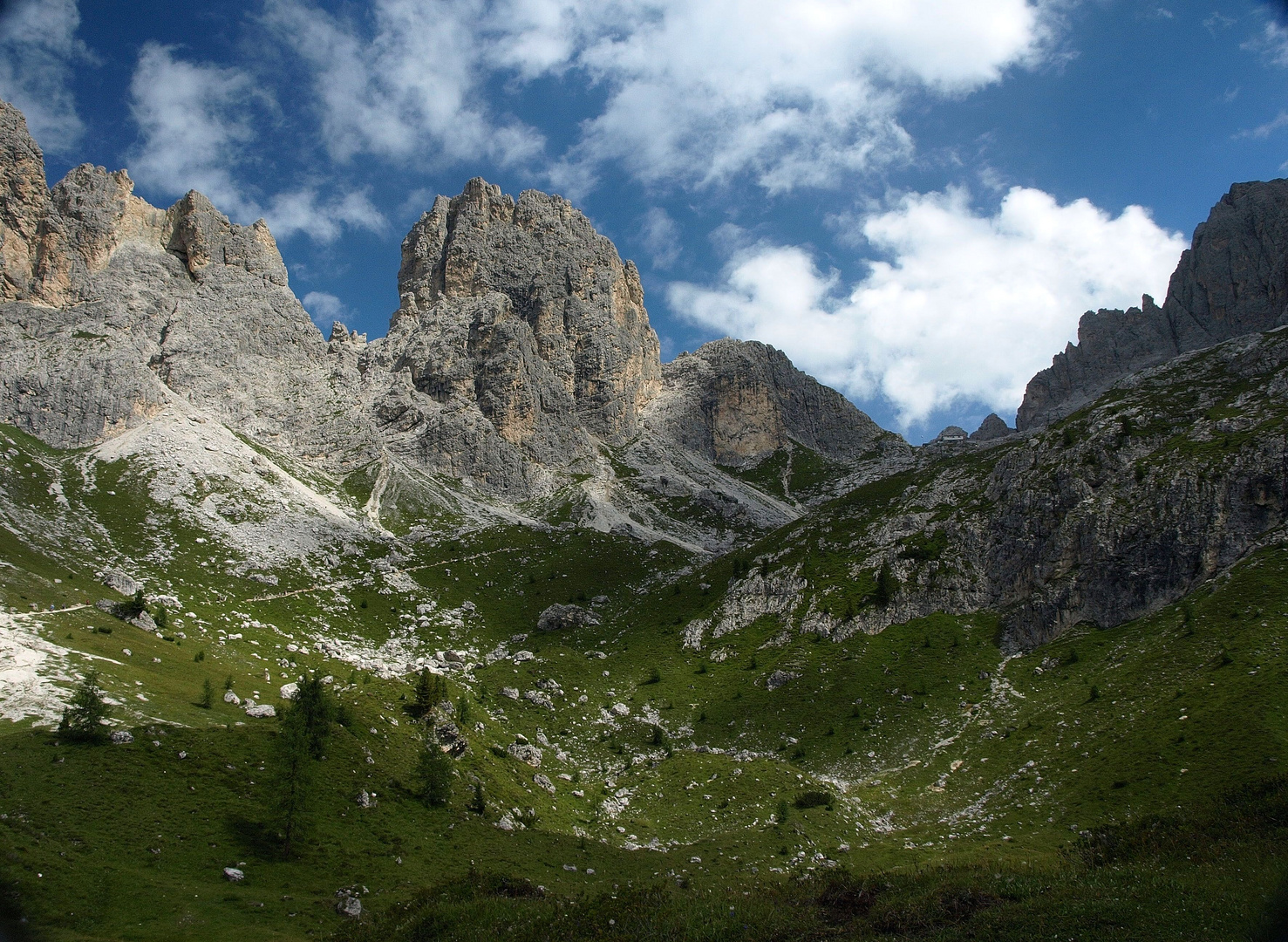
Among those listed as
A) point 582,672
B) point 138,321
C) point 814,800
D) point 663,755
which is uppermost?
point 138,321

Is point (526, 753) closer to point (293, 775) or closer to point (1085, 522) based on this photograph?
point (293, 775)

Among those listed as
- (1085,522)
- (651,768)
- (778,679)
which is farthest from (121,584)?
(1085,522)

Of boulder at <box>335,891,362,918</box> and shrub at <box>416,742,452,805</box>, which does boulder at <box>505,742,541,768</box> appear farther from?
boulder at <box>335,891,362,918</box>

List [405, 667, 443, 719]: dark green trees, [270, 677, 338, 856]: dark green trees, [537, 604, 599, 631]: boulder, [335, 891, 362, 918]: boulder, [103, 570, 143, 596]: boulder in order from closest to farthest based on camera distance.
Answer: [335, 891, 362, 918]: boulder
[270, 677, 338, 856]: dark green trees
[405, 667, 443, 719]: dark green trees
[103, 570, 143, 596]: boulder
[537, 604, 599, 631]: boulder

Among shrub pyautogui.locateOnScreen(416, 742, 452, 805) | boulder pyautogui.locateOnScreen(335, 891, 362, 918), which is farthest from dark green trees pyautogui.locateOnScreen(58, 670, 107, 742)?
shrub pyautogui.locateOnScreen(416, 742, 452, 805)

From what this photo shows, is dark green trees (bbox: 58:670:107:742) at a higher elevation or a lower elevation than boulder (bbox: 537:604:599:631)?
lower

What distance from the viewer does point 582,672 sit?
84750mm

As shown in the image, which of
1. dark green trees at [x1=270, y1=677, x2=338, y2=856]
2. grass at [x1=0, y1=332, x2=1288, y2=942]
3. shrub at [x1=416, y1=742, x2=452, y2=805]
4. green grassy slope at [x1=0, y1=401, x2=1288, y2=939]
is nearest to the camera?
green grassy slope at [x1=0, y1=401, x2=1288, y2=939]

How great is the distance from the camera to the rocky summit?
28.8 meters

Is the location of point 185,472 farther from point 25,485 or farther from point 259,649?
point 259,649

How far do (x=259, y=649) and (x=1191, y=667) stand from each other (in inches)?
3345

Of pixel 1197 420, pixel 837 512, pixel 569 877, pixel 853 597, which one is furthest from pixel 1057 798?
pixel 837 512

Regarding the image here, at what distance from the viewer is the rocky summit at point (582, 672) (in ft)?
94.3

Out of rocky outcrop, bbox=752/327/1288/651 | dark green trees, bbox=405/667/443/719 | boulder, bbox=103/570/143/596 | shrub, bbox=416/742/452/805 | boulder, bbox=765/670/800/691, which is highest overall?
boulder, bbox=103/570/143/596
